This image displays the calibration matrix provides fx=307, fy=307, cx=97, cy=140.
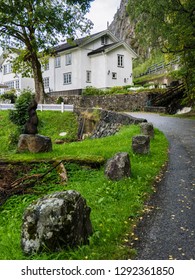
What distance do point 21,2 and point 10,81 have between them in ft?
96.0

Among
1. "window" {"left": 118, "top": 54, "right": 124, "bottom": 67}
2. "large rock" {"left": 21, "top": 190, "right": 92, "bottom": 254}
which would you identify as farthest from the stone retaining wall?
"large rock" {"left": 21, "top": 190, "right": 92, "bottom": 254}

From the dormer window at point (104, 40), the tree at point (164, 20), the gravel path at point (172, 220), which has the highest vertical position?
the dormer window at point (104, 40)

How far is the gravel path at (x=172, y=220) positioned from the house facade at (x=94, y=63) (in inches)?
1324

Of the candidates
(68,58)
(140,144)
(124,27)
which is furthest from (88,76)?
(124,27)

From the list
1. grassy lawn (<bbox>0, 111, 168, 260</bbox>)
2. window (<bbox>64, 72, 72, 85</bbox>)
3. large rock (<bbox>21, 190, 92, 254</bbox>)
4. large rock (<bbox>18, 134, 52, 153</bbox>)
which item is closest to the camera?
large rock (<bbox>21, 190, 92, 254</bbox>)

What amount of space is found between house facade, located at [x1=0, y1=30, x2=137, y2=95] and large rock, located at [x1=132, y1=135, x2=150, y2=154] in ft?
106

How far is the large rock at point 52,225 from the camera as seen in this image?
4.27 meters

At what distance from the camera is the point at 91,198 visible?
6652mm

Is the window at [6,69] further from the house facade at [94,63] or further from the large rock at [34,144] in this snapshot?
the large rock at [34,144]

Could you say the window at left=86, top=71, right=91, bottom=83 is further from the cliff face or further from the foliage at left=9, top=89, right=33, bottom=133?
the cliff face

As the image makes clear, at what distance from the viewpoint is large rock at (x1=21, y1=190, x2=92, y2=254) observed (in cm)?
427

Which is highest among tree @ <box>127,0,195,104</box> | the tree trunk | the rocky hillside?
the rocky hillside

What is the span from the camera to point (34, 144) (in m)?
11.5

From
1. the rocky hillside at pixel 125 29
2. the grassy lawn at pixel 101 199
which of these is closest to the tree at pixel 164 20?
the grassy lawn at pixel 101 199
